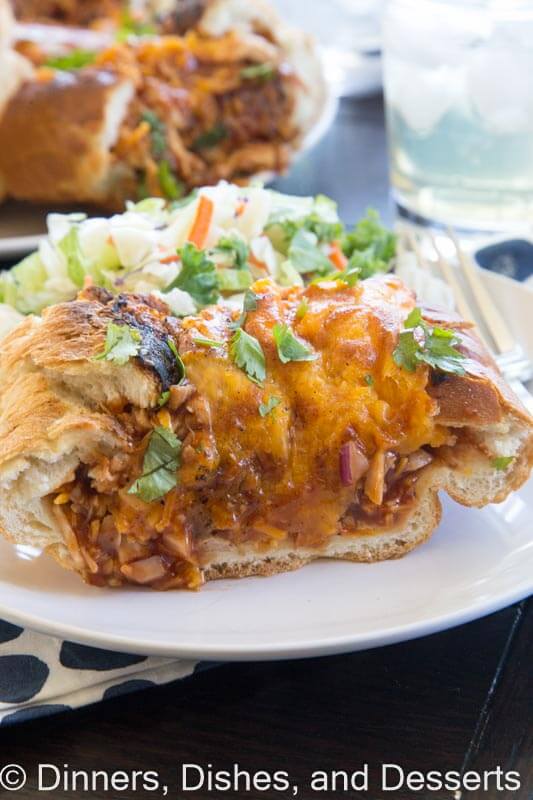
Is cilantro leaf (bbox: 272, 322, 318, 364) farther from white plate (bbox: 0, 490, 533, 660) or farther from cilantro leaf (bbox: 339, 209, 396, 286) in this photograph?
cilantro leaf (bbox: 339, 209, 396, 286)

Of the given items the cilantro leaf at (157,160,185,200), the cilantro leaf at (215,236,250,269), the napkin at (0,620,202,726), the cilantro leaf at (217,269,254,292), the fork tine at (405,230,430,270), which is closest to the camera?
the napkin at (0,620,202,726)

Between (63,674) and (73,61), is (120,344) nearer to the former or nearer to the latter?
(63,674)

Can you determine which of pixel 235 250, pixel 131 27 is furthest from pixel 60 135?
pixel 131 27

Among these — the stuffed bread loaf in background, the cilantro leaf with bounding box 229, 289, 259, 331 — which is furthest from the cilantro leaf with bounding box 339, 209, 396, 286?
the stuffed bread loaf in background

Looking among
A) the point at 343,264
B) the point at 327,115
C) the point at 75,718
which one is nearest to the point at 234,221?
the point at 343,264

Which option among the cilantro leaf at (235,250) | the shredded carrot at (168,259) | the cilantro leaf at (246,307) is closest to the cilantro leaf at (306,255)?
the cilantro leaf at (235,250)

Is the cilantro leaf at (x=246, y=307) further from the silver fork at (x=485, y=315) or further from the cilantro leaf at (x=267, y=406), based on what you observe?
the silver fork at (x=485, y=315)

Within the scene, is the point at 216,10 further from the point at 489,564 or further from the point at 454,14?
the point at 489,564
